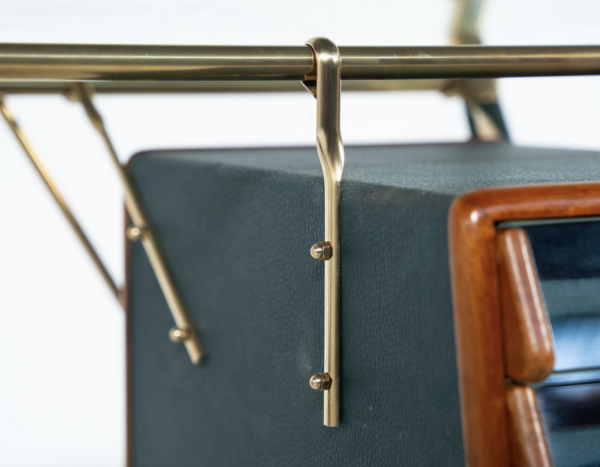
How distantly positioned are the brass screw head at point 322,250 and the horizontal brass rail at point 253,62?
15 centimetres

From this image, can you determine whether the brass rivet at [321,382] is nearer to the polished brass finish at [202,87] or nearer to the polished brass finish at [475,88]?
the polished brass finish at [202,87]

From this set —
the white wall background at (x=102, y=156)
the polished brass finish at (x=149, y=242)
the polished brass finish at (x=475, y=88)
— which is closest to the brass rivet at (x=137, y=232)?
the polished brass finish at (x=149, y=242)

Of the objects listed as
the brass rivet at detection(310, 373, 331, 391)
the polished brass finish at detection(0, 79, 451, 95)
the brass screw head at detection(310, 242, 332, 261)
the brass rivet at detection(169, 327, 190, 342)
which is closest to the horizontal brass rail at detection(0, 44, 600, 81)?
the brass screw head at detection(310, 242, 332, 261)

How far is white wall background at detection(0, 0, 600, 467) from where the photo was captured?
5.64 ft

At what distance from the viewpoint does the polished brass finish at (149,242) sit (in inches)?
47.4

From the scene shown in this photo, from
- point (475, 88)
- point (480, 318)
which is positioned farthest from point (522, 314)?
point (475, 88)

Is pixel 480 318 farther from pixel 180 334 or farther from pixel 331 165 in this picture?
pixel 180 334

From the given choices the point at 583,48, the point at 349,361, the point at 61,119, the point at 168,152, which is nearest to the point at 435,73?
the point at 583,48

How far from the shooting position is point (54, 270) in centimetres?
181

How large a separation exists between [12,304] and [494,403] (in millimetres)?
1300

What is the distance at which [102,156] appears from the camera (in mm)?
1885

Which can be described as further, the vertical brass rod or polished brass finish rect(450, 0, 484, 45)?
polished brass finish rect(450, 0, 484, 45)

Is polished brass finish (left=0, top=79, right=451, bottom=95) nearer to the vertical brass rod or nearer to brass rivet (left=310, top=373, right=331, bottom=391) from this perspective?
the vertical brass rod

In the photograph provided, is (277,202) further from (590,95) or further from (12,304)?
(590,95)
